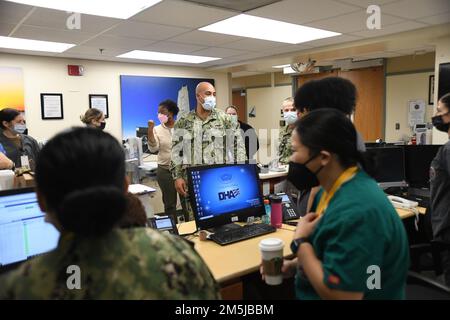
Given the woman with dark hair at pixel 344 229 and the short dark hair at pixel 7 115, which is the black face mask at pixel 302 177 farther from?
the short dark hair at pixel 7 115

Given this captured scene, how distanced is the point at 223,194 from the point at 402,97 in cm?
610

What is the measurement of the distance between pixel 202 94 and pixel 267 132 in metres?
6.05

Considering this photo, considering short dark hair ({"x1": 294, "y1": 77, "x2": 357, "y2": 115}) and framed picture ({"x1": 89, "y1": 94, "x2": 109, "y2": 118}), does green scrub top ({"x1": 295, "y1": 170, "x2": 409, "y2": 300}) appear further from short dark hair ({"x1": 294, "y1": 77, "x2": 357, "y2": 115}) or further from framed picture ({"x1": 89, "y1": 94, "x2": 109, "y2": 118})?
framed picture ({"x1": 89, "y1": 94, "x2": 109, "y2": 118})

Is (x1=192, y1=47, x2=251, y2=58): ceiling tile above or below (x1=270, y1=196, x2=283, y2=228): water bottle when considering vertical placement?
above

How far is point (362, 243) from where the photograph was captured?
104cm

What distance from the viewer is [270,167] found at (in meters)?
4.50

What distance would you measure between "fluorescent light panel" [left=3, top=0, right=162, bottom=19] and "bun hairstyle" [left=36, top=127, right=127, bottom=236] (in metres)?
2.75

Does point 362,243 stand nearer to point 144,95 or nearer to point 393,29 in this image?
point 393,29

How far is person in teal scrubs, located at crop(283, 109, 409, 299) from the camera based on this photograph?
3.44 ft

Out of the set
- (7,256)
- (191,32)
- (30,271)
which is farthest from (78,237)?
(191,32)

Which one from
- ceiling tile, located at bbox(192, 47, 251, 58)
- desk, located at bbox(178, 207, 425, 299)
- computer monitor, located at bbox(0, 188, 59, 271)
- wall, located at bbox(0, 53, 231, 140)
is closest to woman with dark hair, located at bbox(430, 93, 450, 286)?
desk, located at bbox(178, 207, 425, 299)

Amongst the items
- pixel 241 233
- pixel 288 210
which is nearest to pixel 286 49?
pixel 288 210

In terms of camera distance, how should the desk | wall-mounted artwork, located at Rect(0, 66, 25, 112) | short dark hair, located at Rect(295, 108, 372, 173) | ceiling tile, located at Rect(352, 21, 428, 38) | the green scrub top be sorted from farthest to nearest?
wall-mounted artwork, located at Rect(0, 66, 25, 112), ceiling tile, located at Rect(352, 21, 428, 38), the desk, short dark hair, located at Rect(295, 108, 372, 173), the green scrub top
